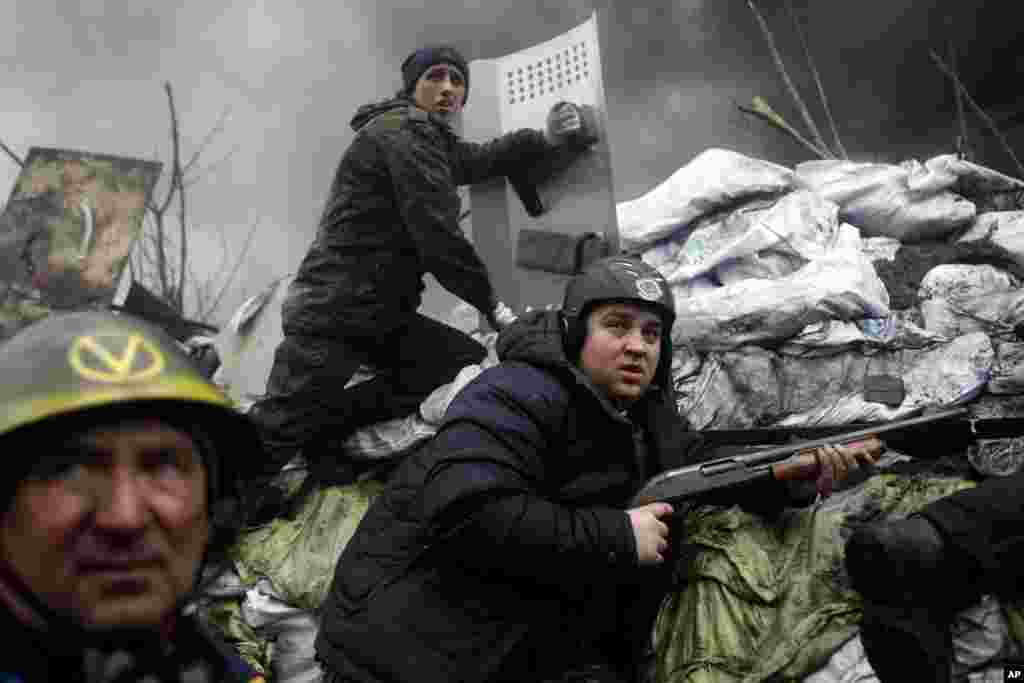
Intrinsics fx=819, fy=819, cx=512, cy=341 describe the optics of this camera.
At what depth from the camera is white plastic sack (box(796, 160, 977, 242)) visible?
12.4 ft

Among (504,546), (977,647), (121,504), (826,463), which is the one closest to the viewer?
(121,504)

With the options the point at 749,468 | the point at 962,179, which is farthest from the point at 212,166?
the point at 749,468

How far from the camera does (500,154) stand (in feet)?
12.7

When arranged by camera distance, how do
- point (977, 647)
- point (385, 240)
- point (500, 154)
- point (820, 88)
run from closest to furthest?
point (977, 647) < point (385, 240) < point (500, 154) < point (820, 88)

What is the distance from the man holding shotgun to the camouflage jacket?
32.8 inches

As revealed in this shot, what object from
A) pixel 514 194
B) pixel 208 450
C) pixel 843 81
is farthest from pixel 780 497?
pixel 843 81

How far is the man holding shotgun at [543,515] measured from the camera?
1.92 m

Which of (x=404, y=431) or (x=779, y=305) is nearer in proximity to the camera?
(x=779, y=305)

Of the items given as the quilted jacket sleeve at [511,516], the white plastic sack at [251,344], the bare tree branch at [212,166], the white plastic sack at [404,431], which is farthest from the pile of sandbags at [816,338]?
the bare tree branch at [212,166]

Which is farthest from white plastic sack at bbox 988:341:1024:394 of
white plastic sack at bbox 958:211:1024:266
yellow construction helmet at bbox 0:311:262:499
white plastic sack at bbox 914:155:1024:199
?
yellow construction helmet at bbox 0:311:262:499

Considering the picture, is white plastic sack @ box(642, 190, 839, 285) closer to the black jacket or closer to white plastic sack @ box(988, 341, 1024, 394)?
white plastic sack @ box(988, 341, 1024, 394)

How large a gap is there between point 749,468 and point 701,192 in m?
1.84

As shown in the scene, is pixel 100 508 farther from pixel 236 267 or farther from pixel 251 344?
pixel 236 267

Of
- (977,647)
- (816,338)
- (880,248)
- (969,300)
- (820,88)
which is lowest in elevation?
(977,647)
